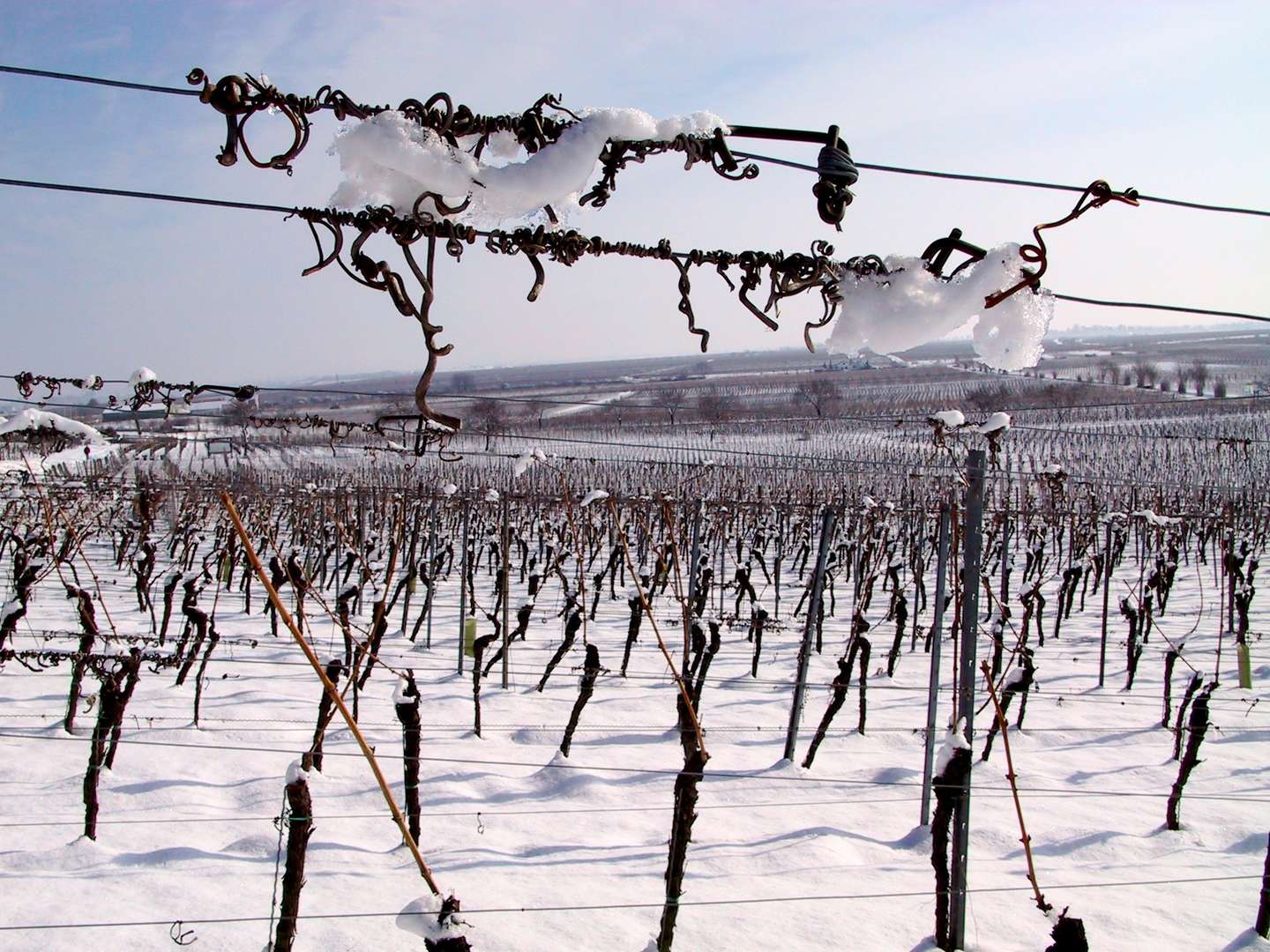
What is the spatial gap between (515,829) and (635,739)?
2.13 meters

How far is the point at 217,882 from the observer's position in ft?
14.0

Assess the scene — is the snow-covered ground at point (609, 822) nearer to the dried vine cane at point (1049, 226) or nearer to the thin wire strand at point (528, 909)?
the thin wire strand at point (528, 909)

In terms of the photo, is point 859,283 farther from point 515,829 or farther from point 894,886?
point 515,829

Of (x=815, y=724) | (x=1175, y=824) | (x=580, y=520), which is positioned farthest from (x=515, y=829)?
(x=580, y=520)

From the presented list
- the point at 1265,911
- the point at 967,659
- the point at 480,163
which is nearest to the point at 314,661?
the point at 480,163

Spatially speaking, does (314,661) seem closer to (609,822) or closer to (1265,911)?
(609,822)

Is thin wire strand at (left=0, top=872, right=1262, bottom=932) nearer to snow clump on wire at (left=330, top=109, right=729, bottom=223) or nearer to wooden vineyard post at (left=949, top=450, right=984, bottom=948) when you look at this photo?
wooden vineyard post at (left=949, top=450, right=984, bottom=948)

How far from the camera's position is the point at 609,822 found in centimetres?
552

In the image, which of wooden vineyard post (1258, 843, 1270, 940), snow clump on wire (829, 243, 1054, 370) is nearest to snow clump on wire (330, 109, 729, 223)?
snow clump on wire (829, 243, 1054, 370)

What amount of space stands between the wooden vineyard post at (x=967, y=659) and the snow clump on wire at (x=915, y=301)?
2320 millimetres

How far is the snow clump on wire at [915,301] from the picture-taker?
1.53 metres

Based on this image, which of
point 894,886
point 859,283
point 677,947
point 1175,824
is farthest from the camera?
point 1175,824

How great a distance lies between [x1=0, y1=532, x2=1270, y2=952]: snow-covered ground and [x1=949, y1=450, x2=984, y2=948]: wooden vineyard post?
334 millimetres

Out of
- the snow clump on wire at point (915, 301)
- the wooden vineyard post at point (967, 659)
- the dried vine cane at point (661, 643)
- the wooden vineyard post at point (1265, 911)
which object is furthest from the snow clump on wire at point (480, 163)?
the wooden vineyard post at point (1265, 911)
